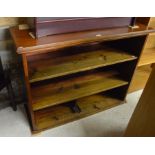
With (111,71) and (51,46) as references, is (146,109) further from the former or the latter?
(111,71)

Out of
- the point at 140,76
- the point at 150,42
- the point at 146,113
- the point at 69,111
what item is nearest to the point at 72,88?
the point at 69,111

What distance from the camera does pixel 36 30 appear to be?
1.03m

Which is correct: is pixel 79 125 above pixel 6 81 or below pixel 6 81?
below

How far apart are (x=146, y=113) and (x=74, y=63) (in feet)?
2.04

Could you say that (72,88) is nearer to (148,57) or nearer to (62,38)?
(62,38)

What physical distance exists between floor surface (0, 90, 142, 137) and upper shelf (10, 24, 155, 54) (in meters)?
0.79

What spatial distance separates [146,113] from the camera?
3.11ft

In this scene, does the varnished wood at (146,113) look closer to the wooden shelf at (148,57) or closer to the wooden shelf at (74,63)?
the wooden shelf at (74,63)

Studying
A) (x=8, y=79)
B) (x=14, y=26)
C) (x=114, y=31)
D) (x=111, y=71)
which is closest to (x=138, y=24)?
(x=114, y=31)

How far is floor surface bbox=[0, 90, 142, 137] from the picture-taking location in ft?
5.05

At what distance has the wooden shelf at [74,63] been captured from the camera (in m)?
1.21
